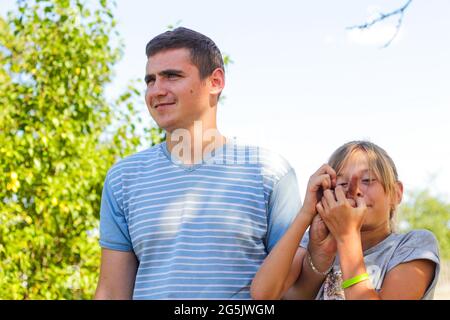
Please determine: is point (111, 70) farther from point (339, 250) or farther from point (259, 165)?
point (339, 250)

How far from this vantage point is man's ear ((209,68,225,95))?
220cm

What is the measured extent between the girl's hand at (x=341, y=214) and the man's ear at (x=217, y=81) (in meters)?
0.59

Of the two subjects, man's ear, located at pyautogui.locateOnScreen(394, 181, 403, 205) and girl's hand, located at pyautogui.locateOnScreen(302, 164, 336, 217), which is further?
man's ear, located at pyautogui.locateOnScreen(394, 181, 403, 205)

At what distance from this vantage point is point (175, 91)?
6.81 feet

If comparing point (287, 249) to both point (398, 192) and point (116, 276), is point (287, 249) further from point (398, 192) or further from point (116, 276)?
point (116, 276)

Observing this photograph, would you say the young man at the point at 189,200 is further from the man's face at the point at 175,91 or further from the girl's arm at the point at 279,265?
the girl's arm at the point at 279,265

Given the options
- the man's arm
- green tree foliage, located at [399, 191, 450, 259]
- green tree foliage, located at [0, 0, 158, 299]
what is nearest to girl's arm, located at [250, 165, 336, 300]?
the man's arm

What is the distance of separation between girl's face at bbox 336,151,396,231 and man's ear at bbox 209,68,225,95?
0.50 m

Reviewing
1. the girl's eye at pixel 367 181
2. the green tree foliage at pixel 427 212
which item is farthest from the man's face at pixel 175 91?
the green tree foliage at pixel 427 212

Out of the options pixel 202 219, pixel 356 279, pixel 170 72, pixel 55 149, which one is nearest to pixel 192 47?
pixel 170 72

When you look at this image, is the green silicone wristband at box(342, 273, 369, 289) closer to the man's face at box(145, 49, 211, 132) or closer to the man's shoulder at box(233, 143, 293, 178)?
the man's shoulder at box(233, 143, 293, 178)

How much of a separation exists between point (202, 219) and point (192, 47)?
0.55 m

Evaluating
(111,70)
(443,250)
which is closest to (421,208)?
(443,250)

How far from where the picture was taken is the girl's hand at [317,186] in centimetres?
182
